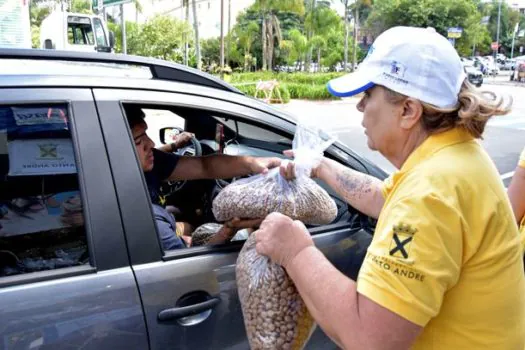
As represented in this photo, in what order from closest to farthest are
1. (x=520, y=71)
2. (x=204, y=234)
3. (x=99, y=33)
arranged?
1. (x=204, y=234)
2. (x=99, y=33)
3. (x=520, y=71)

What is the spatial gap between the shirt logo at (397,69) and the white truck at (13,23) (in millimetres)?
15574

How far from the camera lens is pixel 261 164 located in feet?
7.90

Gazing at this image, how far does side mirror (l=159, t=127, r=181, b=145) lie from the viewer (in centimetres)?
381

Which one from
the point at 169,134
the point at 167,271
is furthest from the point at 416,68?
the point at 169,134

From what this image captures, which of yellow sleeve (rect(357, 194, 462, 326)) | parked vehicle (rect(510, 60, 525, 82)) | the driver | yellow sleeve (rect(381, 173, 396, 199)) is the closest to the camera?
yellow sleeve (rect(357, 194, 462, 326))

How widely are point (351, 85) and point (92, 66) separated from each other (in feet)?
4.02

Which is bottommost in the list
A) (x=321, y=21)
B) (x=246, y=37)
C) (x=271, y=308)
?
(x=271, y=308)

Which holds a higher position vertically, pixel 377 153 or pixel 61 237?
pixel 61 237

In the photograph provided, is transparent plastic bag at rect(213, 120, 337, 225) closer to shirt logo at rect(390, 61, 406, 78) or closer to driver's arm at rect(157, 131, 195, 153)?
shirt logo at rect(390, 61, 406, 78)

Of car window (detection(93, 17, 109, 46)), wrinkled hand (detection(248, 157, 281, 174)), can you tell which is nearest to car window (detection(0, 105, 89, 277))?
wrinkled hand (detection(248, 157, 281, 174))

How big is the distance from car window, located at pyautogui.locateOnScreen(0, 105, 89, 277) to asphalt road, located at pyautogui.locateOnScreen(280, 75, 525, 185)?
4554 mm

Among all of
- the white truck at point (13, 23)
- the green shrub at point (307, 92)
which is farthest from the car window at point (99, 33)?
the green shrub at point (307, 92)

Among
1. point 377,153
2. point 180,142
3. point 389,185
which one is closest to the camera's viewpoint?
point 389,185

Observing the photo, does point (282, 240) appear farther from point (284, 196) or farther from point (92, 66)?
point (92, 66)
